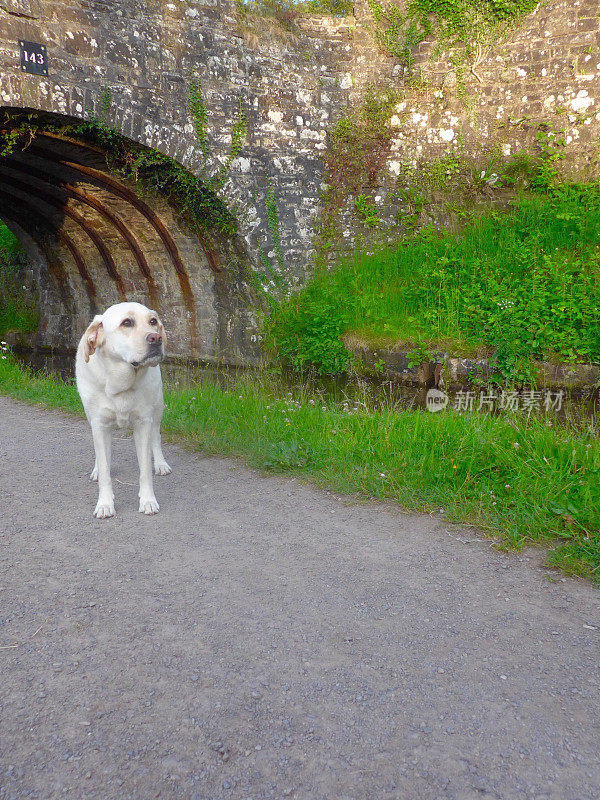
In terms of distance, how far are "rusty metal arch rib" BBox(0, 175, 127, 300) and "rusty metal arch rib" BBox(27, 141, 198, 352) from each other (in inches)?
62.9

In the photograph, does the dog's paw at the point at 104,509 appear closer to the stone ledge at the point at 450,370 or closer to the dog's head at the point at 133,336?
the dog's head at the point at 133,336

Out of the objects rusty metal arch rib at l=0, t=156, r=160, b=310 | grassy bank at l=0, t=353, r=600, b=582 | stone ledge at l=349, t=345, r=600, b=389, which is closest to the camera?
grassy bank at l=0, t=353, r=600, b=582

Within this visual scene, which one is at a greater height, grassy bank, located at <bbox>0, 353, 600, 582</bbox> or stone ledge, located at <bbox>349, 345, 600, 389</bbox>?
stone ledge, located at <bbox>349, 345, 600, 389</bbox>

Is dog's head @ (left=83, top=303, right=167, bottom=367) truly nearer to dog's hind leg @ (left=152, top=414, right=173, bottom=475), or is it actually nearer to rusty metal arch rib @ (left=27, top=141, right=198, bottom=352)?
dog's hind leg @ (left=152, top=414, right=173, bottom=475)

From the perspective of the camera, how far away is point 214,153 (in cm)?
811

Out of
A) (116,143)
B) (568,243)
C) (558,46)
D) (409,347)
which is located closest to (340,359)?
(409,347)

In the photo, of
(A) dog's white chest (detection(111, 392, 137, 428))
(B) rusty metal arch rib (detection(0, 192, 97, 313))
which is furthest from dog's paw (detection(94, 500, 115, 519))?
(B) rusty metal arch rib (detection(0, 192, 97, 313))

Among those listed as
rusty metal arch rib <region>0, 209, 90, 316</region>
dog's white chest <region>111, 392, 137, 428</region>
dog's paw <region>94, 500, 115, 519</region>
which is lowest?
dog's paw <region>94, 500, 115, 519</region>

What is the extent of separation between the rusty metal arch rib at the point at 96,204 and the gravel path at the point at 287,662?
727cm

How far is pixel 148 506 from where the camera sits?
362cm

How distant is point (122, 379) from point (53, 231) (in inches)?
357

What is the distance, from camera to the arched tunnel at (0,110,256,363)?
8.14 m

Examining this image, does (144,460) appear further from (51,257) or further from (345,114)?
(51,257)

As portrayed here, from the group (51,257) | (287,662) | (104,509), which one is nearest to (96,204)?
(51,257)
